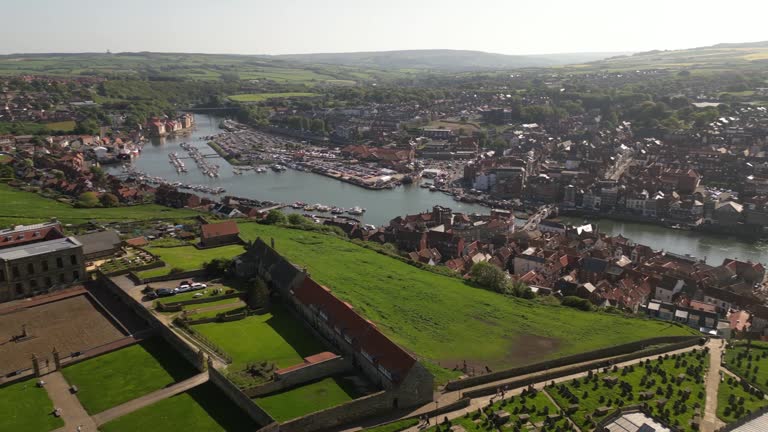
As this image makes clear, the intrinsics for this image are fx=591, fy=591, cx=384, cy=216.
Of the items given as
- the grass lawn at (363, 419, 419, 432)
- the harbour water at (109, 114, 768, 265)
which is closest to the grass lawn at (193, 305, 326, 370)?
the grass lawn at (363, 419, 419, 432)

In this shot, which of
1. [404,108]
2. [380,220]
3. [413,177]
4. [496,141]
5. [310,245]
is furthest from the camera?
[404,108]

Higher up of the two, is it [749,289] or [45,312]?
[45,312]

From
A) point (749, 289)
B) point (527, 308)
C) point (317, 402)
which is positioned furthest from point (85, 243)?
point (749, 289)

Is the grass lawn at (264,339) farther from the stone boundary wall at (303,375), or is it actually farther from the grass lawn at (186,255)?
the grass lawn at (186,255)

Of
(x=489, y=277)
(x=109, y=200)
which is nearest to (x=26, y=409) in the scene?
(x=489, y=277)

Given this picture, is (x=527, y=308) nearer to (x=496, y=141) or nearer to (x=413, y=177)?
(x=413, y=177)

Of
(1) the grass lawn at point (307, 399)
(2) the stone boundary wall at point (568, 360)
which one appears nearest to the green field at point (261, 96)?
(2) the stone boundary wall at point (568, 360)

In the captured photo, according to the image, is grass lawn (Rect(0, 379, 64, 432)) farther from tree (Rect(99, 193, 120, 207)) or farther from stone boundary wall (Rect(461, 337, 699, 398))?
tree (Rect(99, 193, 120, 207))

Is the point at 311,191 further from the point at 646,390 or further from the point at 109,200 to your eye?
the point at 646,390
